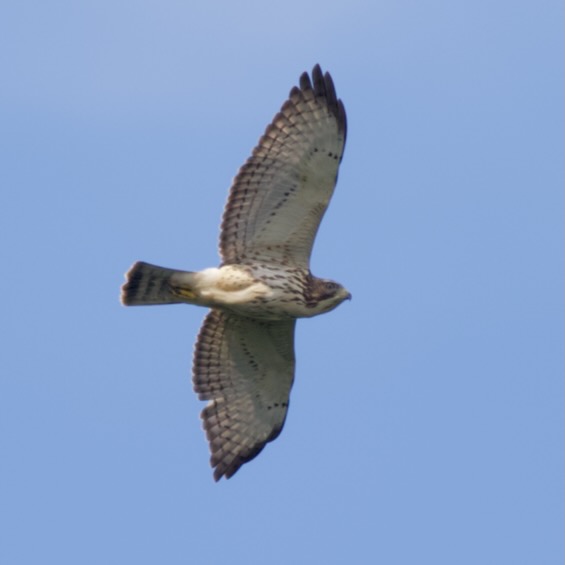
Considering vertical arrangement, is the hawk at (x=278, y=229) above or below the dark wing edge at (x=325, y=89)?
below

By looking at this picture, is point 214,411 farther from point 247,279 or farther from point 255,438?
point 247,279

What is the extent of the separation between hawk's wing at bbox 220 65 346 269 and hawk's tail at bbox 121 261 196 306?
23.4 inches

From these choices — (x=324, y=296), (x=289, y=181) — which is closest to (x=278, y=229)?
(x=289, y=181)

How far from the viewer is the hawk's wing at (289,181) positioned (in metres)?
17.1

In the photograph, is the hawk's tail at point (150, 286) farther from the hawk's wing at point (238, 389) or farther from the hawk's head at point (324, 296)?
the hawk's head at point (324, 296)

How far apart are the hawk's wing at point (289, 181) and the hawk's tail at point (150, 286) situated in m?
0.59

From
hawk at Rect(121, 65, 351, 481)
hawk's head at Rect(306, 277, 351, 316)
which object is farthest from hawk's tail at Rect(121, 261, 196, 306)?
hawk's head at Rect(306, 277, 351, 316)

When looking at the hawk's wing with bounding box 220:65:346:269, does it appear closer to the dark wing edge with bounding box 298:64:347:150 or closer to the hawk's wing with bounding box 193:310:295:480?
the dark wing edge with bounding box 298:64:347:150

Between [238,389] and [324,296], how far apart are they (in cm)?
192

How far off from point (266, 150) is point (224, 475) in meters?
3.54

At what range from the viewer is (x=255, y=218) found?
17344 mm

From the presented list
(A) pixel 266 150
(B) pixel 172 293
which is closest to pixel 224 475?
(B) pixel 172 293

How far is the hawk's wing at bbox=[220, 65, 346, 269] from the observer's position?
17.1m

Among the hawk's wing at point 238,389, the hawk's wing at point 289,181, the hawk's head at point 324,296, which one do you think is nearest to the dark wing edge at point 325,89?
the hawk's wing at point 289,181
